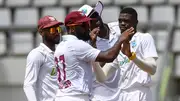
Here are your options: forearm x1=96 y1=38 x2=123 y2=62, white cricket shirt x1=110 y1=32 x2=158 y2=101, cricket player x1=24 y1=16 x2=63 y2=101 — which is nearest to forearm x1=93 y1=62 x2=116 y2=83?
white cricket shirt x1=110 y1=32 x2=158 y2=101

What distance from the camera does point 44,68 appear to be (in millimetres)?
5945

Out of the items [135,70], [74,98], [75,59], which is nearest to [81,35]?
[75,59]

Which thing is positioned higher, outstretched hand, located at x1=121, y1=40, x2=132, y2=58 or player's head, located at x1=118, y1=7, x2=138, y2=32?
player's head, located at x1=118, y1=7, x2=138, y2=32

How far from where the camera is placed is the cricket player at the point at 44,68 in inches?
231

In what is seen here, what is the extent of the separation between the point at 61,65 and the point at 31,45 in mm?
5601

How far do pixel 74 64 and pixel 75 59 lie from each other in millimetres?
40

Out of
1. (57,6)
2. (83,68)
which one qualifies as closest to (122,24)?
(83,68)

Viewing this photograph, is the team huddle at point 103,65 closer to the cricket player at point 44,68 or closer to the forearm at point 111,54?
the cricket player at point 44,68

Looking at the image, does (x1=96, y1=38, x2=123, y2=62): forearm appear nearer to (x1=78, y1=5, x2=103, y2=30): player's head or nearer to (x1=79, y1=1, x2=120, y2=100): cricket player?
(x1=78, y1=5, x2=103, y2=30): player's head

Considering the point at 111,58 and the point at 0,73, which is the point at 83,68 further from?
the point at 0,73

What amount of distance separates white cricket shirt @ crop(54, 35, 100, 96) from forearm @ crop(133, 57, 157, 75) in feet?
1.77

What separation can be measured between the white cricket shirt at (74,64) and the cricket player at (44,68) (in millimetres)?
574

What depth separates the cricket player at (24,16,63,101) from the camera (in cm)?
586

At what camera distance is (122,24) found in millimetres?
5930
